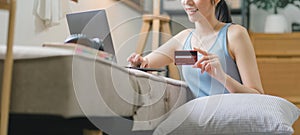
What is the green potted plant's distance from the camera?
3217 mm

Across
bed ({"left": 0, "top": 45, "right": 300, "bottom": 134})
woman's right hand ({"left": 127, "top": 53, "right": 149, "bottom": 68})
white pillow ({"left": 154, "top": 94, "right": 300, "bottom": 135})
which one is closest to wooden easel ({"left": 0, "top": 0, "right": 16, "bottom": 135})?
bed ({"left": 0, "top": 45, "right": 300, "bottom": 134})

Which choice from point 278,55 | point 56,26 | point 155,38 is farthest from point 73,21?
point 278,55

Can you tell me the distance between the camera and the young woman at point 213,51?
1.24 meters

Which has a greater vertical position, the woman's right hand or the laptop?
the laptop

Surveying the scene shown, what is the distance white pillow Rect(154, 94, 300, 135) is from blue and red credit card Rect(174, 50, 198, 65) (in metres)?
0.11

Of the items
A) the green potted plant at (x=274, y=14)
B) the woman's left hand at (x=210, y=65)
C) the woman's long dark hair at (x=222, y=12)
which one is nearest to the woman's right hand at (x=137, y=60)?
the woman's left hand at (x=210, y=65)

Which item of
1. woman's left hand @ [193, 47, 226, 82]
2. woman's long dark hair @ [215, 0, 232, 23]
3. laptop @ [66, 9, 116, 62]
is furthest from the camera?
woman's long dark hair @ [215, 0, 232, 23]

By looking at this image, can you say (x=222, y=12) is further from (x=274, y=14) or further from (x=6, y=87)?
(x=274, y=14)

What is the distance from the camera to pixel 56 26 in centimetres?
217

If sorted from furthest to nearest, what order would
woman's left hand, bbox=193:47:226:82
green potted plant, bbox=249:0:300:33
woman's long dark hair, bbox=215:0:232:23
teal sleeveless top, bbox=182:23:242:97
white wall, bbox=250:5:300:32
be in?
white wall, bbox=250:5:300:32, green potted plant, bbox=249:0:300:33, woman's long dark hair, bbox=215:0:232:23, teal sleeveless top, bbox=182:23:242:97, woman's left hand, bbox=193:47:226:82

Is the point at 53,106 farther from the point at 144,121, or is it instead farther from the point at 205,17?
Result: the point at 205,17

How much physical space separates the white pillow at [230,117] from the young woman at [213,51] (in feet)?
0.62

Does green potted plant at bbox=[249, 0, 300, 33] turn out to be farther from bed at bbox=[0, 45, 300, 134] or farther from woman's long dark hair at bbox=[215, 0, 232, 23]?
bed at bbox=[0, 45, 300, 134]

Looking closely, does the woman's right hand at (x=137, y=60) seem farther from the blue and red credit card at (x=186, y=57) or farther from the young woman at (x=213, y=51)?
the blue and red credit card at (x=186, y=57)
